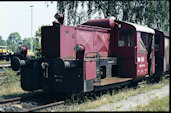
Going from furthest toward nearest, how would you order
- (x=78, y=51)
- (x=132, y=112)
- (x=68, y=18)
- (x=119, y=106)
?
1. (x=68, y=18)
2. (x=78, y=51)
3. (x=119, y=106)
4. (x=132, y=112)

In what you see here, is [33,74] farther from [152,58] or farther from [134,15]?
[134,15]

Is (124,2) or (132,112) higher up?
(124,2)

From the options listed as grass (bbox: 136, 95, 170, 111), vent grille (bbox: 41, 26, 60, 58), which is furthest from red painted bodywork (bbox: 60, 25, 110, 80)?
grass (bbox: 136, 95, 170, 111)

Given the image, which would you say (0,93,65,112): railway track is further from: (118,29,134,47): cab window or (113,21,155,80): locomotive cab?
(118,29,134,47): cab window

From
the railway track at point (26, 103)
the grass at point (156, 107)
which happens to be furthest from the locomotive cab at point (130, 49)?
the railway track at point (26, 103)

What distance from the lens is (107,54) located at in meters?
9.59

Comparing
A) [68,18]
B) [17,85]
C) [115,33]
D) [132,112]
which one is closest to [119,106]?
[132,112]

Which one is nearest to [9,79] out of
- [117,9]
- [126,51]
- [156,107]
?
[126,51]

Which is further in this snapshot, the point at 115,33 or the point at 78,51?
the point at 115,33

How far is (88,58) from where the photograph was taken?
26.4 ft

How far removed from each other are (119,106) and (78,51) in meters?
2.14

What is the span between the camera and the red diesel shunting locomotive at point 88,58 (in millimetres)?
7059

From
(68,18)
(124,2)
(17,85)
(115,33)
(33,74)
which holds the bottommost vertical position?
(17,85)

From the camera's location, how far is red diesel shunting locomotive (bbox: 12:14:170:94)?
23.2 feet
